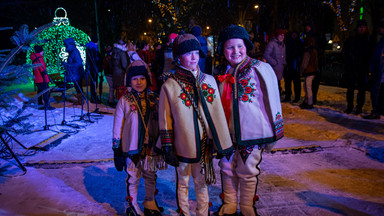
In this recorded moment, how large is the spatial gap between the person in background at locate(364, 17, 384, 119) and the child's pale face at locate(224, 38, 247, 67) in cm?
454

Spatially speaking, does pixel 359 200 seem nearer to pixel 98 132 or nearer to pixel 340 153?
pixel 340 153

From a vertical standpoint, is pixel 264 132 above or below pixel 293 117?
above

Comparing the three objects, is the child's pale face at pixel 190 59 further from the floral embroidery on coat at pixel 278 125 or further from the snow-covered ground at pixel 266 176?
the snow-covered ground at pixel 266 176

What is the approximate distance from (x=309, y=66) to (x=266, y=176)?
473cm

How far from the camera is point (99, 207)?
3100mm

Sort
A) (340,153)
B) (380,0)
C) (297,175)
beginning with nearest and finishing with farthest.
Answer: (297,175) → (340,153) → (380,0)

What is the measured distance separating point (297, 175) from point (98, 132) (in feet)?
13.9

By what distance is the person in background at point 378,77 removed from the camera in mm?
5745

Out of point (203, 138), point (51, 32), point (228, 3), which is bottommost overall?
point (203, 138)

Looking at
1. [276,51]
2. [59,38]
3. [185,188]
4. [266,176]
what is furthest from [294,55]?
[59,38]

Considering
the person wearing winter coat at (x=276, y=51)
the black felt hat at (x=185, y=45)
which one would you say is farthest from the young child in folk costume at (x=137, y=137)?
the person wearing winter coat at (x=276, y=51)

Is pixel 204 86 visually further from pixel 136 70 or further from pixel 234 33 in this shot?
pixel 136 70

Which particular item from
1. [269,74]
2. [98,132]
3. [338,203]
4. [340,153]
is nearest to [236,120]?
[269,74]

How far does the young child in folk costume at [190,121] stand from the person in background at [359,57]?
5540 millimetres
